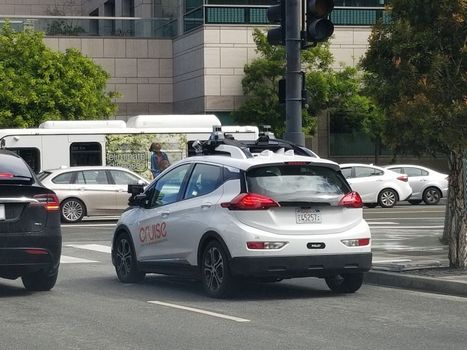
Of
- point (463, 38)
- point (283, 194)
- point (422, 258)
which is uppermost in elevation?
point (463, 38)

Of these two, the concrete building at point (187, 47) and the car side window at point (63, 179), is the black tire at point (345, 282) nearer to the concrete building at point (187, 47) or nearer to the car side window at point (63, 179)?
the car side window at point (63, 179)

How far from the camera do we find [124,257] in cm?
1507

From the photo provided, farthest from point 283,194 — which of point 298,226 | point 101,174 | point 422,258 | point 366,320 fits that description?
point 101,174

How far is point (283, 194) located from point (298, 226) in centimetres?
39

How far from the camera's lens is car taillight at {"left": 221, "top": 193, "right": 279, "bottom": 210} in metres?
12.6

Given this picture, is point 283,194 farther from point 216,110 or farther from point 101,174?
point 216,110

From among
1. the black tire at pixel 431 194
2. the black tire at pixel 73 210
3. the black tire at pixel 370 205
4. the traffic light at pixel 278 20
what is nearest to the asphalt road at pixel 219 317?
the traffic light at pixel 278 20

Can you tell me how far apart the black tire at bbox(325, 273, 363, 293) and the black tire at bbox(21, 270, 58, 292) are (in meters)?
3.27

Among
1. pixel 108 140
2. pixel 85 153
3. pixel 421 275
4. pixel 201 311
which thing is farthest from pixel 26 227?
pixel 108 140

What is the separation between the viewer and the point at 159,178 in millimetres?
14547

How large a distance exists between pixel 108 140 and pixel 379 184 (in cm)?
818

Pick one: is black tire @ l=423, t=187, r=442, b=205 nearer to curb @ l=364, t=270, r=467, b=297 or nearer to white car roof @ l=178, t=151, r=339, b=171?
curb @ l=364, t=270, r=467, b=297

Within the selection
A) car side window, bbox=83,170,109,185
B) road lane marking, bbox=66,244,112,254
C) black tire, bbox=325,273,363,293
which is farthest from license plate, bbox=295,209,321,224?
car side window, bbox=83,170,109,185

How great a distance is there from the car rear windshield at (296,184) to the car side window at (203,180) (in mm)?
582
